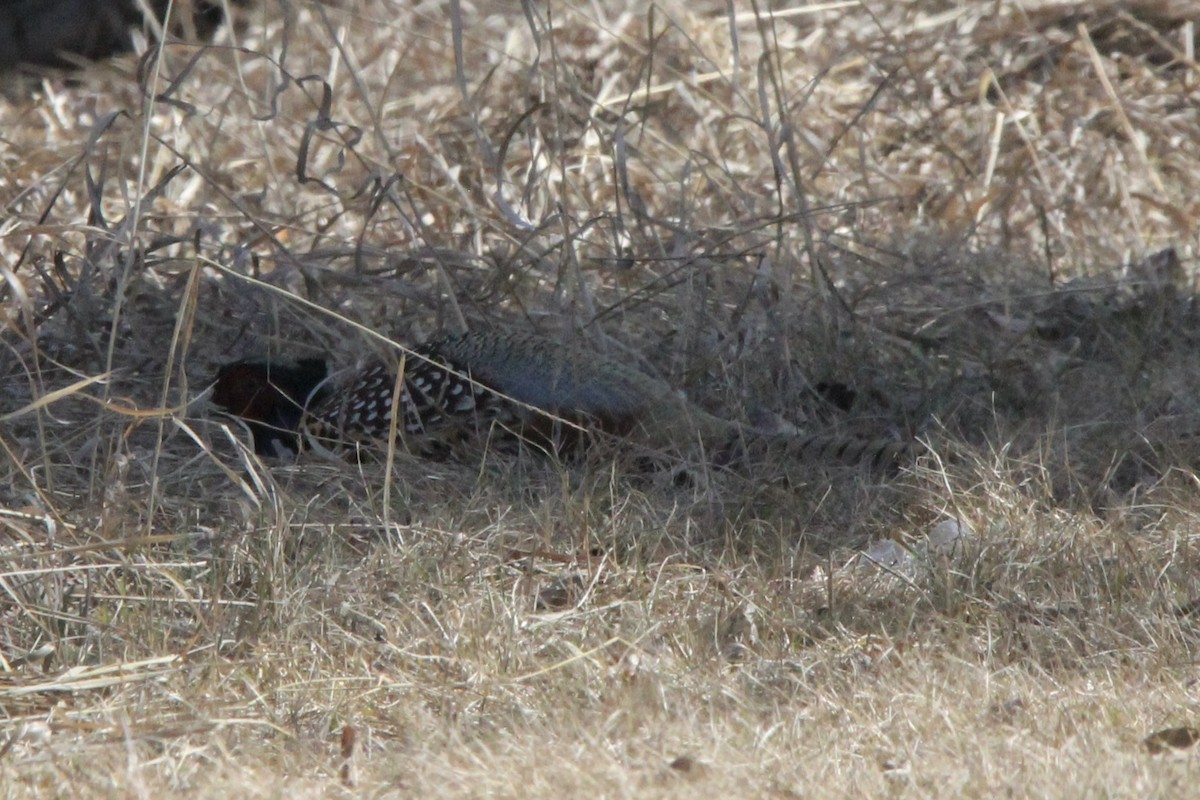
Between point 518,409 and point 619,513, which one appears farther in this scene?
point 518,409

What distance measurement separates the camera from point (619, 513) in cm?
388

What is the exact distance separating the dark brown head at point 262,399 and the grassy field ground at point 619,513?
8 centimetres

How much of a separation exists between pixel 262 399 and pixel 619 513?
1.32 meters

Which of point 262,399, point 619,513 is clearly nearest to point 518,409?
point 619,513

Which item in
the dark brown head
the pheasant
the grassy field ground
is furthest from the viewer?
the dark brown head

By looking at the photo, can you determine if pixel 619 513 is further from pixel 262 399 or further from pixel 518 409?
pixel 262 399

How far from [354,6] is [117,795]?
7.84 meters

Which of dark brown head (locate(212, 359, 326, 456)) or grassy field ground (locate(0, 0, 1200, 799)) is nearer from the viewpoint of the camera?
grassy field ground (locate(0, 0, 1200, 799))

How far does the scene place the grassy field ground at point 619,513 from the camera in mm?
2838

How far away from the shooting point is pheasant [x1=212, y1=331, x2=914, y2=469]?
437cm

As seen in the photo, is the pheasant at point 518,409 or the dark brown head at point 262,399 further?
the dark brown head at point 262,399

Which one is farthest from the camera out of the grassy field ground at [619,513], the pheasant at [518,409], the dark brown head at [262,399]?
the dark brown head at [262,399]

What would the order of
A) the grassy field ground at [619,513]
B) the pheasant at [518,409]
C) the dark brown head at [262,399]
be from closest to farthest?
the grassy field ground at [619,513]
the pheasant at [518,409]
the dark brown head at [262,399]

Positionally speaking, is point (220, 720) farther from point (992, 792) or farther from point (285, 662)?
point (992, 792)
